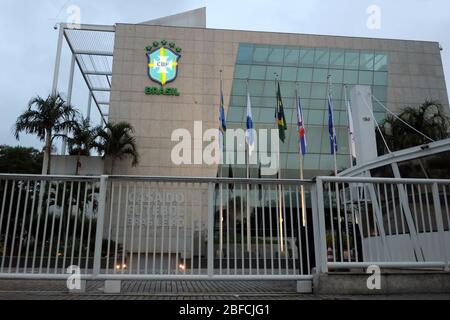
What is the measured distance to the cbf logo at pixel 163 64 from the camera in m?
32.5

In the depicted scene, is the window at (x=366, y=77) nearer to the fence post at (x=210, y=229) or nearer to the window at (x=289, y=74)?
the window at (x=289, y=74)

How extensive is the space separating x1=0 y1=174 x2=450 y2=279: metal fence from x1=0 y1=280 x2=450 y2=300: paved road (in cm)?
20

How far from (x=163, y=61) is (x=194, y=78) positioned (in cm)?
294

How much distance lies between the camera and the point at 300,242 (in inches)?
201

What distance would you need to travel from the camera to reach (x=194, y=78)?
109 ft

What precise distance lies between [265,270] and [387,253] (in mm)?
1596

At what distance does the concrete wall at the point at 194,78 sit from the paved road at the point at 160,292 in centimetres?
2557

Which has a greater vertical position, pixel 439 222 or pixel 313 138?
pixel 313 138

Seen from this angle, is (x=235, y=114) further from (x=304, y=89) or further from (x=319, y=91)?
(x=319, y=91)

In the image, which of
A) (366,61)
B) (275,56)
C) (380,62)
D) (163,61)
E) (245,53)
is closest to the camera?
(163,61)

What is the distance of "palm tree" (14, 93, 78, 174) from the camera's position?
2602 cm

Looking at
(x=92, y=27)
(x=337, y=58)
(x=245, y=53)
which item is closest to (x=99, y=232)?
(x=245, y=53)

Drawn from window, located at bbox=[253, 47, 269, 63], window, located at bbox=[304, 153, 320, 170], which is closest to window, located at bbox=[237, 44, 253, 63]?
window, located at bbox=[253, 47, 269, 63]

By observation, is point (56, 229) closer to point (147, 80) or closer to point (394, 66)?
point (147, 80)
